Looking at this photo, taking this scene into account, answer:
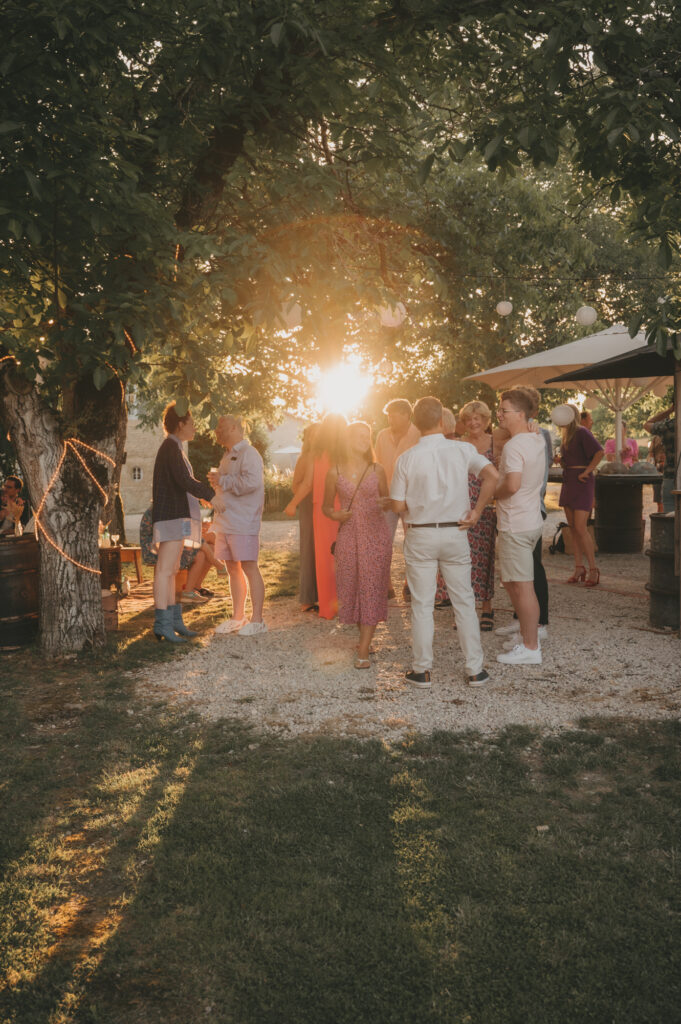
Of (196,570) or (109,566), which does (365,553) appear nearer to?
(109,566)

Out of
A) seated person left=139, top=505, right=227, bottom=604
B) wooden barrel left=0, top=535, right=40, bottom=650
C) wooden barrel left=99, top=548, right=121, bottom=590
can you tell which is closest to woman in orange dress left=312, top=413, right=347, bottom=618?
seated person left=139, top=505, right=227, bottom=604

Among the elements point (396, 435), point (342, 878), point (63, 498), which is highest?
point (396, 435)

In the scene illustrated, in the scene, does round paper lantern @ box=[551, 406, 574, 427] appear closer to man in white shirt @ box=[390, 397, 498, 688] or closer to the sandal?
the sandal

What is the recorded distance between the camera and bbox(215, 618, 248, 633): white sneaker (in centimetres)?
759

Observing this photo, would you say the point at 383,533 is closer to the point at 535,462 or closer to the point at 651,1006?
the point at 535,462

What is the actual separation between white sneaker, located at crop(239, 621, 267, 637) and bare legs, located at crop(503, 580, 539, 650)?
2.47 meters

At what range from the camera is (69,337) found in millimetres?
5203

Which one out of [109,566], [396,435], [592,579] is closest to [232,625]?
[109,566]

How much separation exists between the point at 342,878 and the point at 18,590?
479 cm

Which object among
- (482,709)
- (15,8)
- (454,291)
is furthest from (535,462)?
(454,291)

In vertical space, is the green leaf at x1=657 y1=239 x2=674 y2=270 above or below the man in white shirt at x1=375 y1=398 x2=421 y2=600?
above

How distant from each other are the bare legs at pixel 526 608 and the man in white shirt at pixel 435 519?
65 centimetres

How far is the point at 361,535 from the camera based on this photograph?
20.3 ft

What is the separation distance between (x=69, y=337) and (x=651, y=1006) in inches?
184
